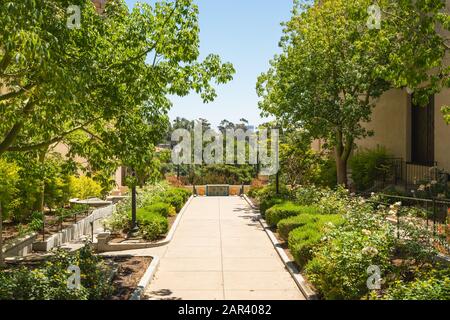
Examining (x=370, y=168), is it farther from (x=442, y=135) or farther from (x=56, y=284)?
(x=56, y=284)

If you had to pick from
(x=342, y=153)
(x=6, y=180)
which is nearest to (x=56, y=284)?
(x=6, y=180)

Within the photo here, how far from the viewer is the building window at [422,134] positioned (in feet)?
68.4

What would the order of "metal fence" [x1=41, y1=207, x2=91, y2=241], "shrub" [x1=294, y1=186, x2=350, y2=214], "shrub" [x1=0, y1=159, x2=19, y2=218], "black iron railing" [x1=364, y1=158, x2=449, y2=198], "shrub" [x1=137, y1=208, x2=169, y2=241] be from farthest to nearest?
"black iron railing" [x1=364, y1=158, x2=449, y2=198] → "metal fence" [x1=41, y1=207, x2=91, y2=241] → "shrub" [x1=137, y1=208, x2=169, y2=241] → "shrub" [x1=294, y1=186, x2=350, y2=214] → "shrub" [x1=0, y1=159, x2=19, y2=218]

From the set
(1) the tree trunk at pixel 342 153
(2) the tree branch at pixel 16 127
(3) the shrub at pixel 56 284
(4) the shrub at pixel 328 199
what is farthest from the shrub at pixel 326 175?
(2) the tree branch at pixel 16 127

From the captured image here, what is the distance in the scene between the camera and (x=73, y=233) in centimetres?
1666

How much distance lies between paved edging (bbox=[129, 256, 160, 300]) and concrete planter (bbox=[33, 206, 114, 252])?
379 cm

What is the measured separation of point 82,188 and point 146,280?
46.1 ft

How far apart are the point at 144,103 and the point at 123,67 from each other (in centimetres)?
141

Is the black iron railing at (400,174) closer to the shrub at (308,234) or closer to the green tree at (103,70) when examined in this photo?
the shrub at (308,234)

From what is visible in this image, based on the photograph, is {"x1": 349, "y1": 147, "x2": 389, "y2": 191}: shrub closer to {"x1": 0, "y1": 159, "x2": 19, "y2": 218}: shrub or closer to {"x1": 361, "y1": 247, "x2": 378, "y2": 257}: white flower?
{"x1": 361, "y1": 247, "x2": 378, "y2": 257}: white flower

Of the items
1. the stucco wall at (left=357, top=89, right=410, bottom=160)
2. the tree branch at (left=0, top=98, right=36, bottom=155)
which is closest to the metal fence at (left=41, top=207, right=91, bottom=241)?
the tree branch at (left=0, top=98, right=36, bottom=155)

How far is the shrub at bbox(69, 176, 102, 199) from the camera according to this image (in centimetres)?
2102
